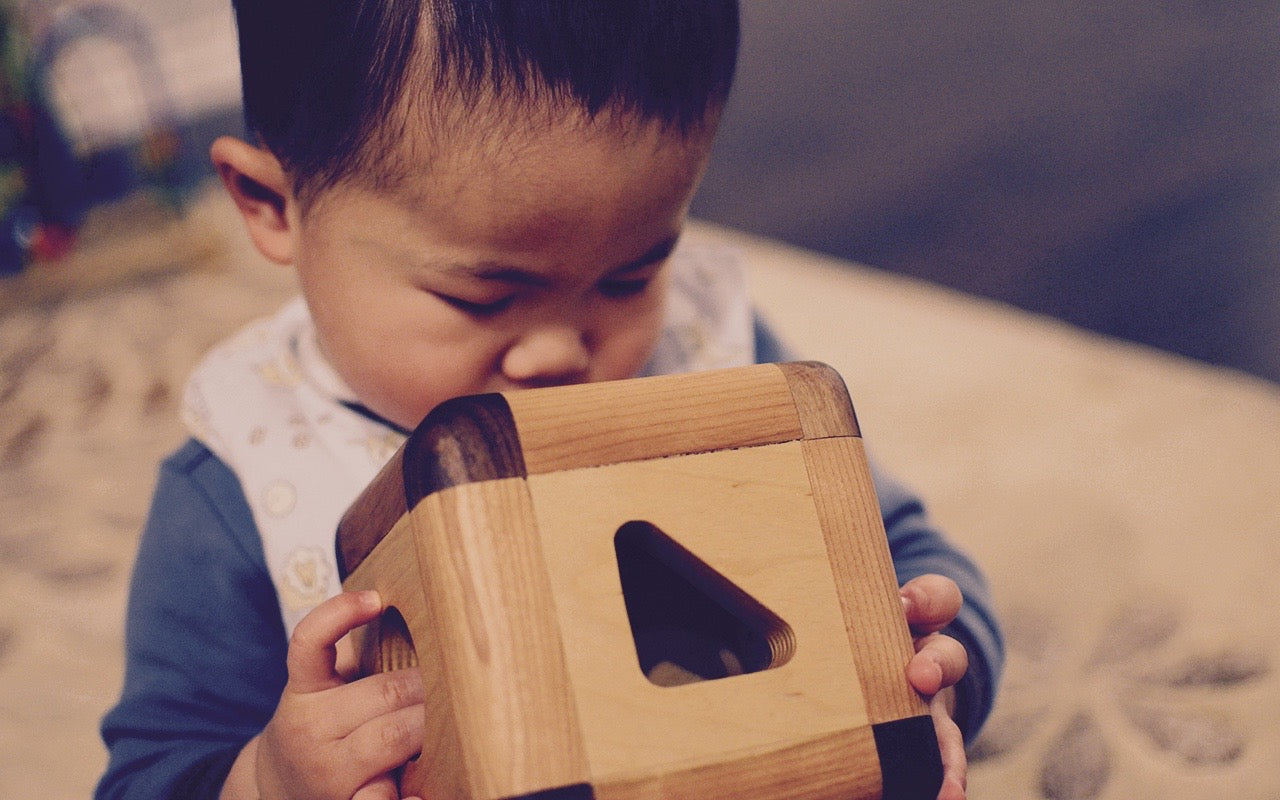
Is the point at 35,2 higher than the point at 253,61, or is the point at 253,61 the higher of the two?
the point at 253,61

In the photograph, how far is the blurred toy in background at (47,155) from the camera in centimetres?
257

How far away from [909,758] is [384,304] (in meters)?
0.46

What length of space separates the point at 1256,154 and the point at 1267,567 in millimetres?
1838

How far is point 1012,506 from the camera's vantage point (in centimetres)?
156

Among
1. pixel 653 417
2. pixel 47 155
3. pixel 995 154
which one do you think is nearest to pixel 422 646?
pixel 653 417

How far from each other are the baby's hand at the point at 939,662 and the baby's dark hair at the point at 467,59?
0.36m

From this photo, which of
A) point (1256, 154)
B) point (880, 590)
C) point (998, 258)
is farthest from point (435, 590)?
point (1256, 154)

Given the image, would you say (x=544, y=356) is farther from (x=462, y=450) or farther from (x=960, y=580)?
(x=960, y=580)

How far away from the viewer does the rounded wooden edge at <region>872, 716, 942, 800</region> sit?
0.57m

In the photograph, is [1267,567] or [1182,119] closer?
[1267,567]

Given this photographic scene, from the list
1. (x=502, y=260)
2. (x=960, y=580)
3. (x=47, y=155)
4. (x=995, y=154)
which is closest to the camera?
(x=502, y=260)

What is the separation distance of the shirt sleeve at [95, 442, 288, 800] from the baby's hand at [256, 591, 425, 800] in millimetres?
194

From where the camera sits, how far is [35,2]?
309 cm

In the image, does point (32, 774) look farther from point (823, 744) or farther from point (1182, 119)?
point (1182, 119)
